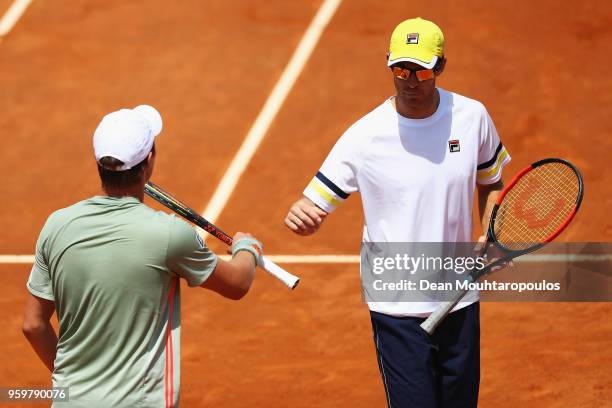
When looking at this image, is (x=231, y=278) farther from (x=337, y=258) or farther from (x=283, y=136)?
(x=283, y=136)

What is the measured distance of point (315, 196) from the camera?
15.6ft

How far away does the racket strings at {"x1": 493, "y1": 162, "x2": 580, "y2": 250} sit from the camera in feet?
16.6

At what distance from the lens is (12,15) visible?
11625mm

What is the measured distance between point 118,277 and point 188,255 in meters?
0.26

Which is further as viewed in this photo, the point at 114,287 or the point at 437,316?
the point at 437,316

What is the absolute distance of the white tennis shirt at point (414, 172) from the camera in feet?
→ 15.0

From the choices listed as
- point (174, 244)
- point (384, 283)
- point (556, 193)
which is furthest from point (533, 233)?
point (174, 244)

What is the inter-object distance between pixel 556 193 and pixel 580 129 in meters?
4.51

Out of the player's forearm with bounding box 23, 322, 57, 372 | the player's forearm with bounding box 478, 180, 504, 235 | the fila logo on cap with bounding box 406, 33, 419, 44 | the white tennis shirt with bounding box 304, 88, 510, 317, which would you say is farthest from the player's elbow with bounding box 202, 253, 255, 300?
the player's forearm with bounding box 478, 180, 504, 235

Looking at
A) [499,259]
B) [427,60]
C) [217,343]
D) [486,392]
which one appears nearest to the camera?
[427,60]

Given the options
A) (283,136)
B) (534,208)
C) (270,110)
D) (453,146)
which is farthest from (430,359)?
(270,110)

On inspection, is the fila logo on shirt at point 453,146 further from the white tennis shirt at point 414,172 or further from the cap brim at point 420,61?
the cap brim at point 420,61

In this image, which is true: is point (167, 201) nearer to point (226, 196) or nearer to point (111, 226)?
point (111, 226)

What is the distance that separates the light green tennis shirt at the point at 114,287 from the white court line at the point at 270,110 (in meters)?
4.79
